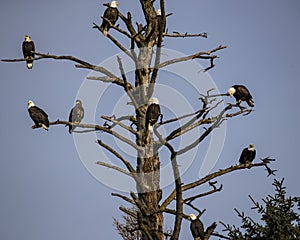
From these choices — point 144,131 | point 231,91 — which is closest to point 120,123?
point 144,131

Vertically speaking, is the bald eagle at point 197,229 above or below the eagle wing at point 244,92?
below

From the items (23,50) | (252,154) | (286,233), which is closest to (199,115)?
(286,233)

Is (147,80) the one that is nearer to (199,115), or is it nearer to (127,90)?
(127,90)

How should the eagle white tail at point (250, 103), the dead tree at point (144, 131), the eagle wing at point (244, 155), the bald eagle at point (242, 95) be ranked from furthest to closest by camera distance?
the eagle wing at point (244, 155) → the eagle white tail at point (250, 103) → the bald eagle at point (242, 95) → the dead tree at point (144, 131)

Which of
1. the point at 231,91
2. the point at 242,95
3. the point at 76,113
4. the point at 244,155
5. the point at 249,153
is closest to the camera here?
the point at 231,91

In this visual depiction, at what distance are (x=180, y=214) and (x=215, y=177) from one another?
1.31 meters

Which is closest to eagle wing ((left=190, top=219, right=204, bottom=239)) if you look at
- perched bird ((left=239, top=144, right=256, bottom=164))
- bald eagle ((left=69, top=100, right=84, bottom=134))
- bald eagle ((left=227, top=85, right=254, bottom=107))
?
bald eagle ((left=227, top=85, right=254, bottom=107))

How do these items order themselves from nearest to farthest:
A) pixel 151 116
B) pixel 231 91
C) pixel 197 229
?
pixel 151 116, pixel 197 229, pixel 231 91

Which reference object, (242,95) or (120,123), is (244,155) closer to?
(242,95)

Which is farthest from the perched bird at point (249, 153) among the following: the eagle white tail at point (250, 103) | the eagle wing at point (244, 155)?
the eagle white tail at point (250, 103)

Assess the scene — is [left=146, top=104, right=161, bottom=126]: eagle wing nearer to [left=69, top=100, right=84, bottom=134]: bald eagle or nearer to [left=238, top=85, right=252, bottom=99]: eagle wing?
[left=238, top=85, right=252, bottom=99]: eagle wing

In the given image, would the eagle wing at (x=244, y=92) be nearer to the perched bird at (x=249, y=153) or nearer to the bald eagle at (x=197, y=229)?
the perched bird at (x=249, y=153)

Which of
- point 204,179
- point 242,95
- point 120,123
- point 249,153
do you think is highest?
point 242,95

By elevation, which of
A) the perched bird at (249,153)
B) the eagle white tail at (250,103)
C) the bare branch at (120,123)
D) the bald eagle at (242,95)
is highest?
the bald eagle at (242,95)
